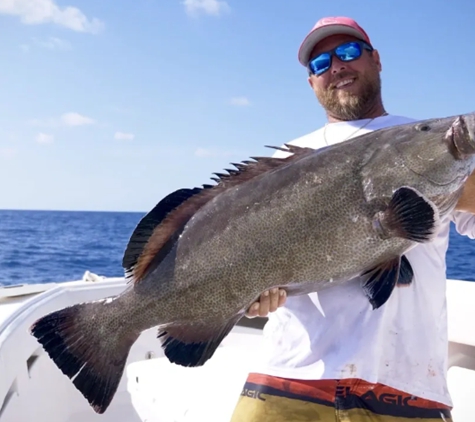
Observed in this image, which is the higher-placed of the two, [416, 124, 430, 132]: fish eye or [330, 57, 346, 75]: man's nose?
[330, 57, 346, 75]: man's nose

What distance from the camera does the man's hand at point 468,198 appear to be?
2668mm

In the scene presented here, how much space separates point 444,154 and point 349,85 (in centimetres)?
100

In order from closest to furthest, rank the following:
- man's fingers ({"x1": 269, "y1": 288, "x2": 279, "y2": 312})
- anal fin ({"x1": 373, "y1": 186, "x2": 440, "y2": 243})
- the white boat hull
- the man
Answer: anal fin ({"x1": 373, "y1": 186, "x2": 440, "y2": 243}) < man's fingers ({"x1": 269, "y1": 288, "x2": 279, "y2": 312}) < the man < the white boat hull

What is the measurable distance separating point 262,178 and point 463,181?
95cm

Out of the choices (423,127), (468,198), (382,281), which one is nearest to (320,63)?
(423,127)

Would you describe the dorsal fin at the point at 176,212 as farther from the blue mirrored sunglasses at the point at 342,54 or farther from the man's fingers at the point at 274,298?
the blue mirrored sunglasses at the point at 342,54

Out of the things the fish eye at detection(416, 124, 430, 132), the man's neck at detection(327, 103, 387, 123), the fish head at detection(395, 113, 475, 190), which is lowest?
the fish head at detection(395, 113, 475, 190)

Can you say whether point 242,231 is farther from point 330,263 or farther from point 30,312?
point 30,312

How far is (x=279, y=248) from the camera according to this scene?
8.58 ft

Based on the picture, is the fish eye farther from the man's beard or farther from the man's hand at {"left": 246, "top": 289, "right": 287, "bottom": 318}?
the man's hand at {"left": 246, "top": 289, "right": 287, "bottom": 318}

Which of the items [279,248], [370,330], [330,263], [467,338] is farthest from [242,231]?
[467,338]

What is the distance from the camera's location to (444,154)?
259 centimetres

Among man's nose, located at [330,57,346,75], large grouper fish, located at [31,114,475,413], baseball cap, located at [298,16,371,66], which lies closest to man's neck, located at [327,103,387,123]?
man's nose, located at [330,57,346,75]

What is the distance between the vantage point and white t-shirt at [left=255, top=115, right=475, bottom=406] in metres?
2.75
